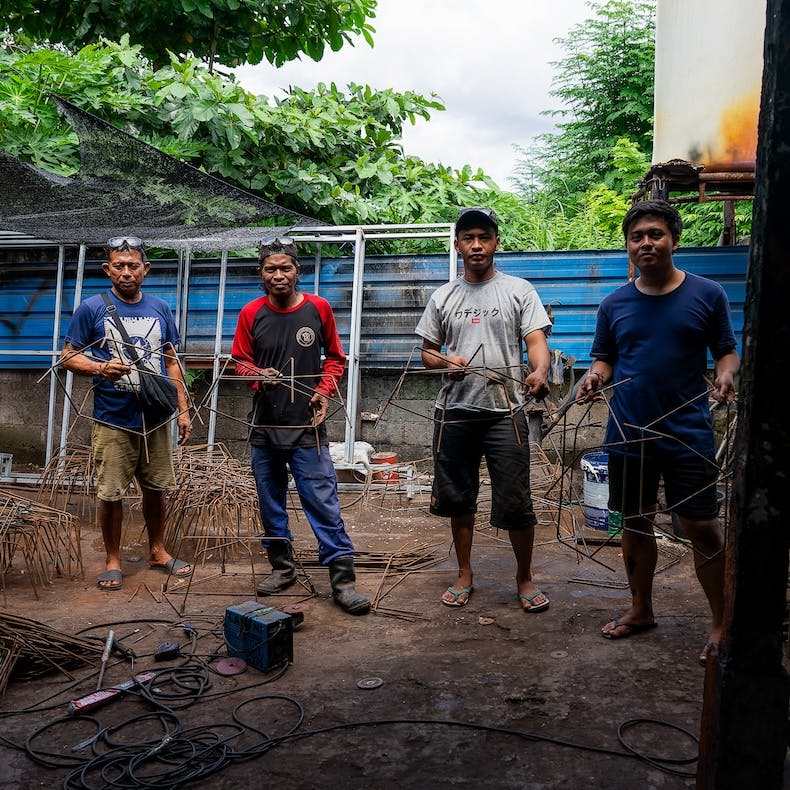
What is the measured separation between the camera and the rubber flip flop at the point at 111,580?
4023mm

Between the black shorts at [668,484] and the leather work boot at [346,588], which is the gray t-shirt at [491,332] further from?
the leather work boot at [346,588]

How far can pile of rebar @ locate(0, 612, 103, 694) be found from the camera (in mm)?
2826

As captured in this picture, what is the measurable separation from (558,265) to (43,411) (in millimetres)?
5595

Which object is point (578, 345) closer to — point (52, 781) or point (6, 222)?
point (6, 222)

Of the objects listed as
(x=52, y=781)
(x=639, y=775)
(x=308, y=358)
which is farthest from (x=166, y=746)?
(x=308, y=358)

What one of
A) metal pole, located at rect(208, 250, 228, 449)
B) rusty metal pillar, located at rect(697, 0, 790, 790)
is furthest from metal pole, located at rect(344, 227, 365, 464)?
rusty metal pillar, located at rect(697, 0, 790, 790)

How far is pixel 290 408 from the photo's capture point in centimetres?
378

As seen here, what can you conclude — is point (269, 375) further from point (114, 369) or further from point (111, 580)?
point (111, 580)

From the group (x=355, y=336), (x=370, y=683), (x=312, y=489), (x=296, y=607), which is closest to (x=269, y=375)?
(x=312, y=489)

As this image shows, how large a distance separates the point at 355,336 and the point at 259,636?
436 cm

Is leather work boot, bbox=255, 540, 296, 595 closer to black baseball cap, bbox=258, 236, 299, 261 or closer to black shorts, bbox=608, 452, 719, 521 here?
black baseball cap, bbox=258, 236, 299, 261

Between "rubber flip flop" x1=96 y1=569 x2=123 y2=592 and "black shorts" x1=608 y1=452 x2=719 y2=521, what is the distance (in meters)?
2.71

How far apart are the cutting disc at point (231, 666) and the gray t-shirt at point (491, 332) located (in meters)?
1.52

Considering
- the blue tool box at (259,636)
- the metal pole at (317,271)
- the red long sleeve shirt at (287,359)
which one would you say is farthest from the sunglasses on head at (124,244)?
the metal pole at (317,271)
